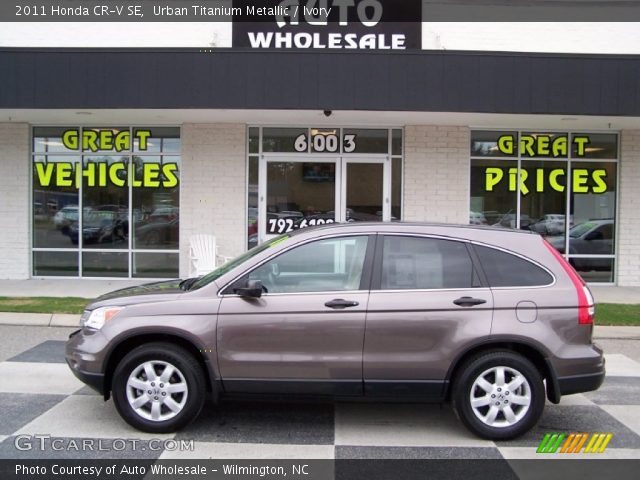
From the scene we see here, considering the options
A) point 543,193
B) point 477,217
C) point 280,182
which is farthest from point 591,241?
point 280,182

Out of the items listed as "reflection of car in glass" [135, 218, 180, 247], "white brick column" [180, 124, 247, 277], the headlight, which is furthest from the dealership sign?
the headlight

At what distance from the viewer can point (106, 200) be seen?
12.9m

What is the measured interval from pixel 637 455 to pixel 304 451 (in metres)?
2.53

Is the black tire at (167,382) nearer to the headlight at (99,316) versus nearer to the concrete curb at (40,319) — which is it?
the headlight at (99,316)

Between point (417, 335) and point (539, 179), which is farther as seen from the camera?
point (539, 179)

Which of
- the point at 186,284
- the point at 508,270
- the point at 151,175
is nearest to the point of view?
the point at 508,270

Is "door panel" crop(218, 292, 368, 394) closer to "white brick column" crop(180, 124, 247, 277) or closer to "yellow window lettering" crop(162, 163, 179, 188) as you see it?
"white brick column" crop(180, 124, 247, 277)

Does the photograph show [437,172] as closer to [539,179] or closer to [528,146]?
[528,146]

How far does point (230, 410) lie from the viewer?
17.8 feet

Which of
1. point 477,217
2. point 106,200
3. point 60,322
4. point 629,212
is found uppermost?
point 106,200

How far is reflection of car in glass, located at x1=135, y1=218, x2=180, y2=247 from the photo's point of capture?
12883 mm

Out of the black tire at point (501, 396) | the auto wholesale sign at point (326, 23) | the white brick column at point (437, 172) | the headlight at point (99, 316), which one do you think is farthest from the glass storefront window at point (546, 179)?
the headlight at point (99, 316)

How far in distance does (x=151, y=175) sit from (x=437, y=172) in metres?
6.08

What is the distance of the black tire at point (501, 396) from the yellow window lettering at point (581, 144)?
9445mm
